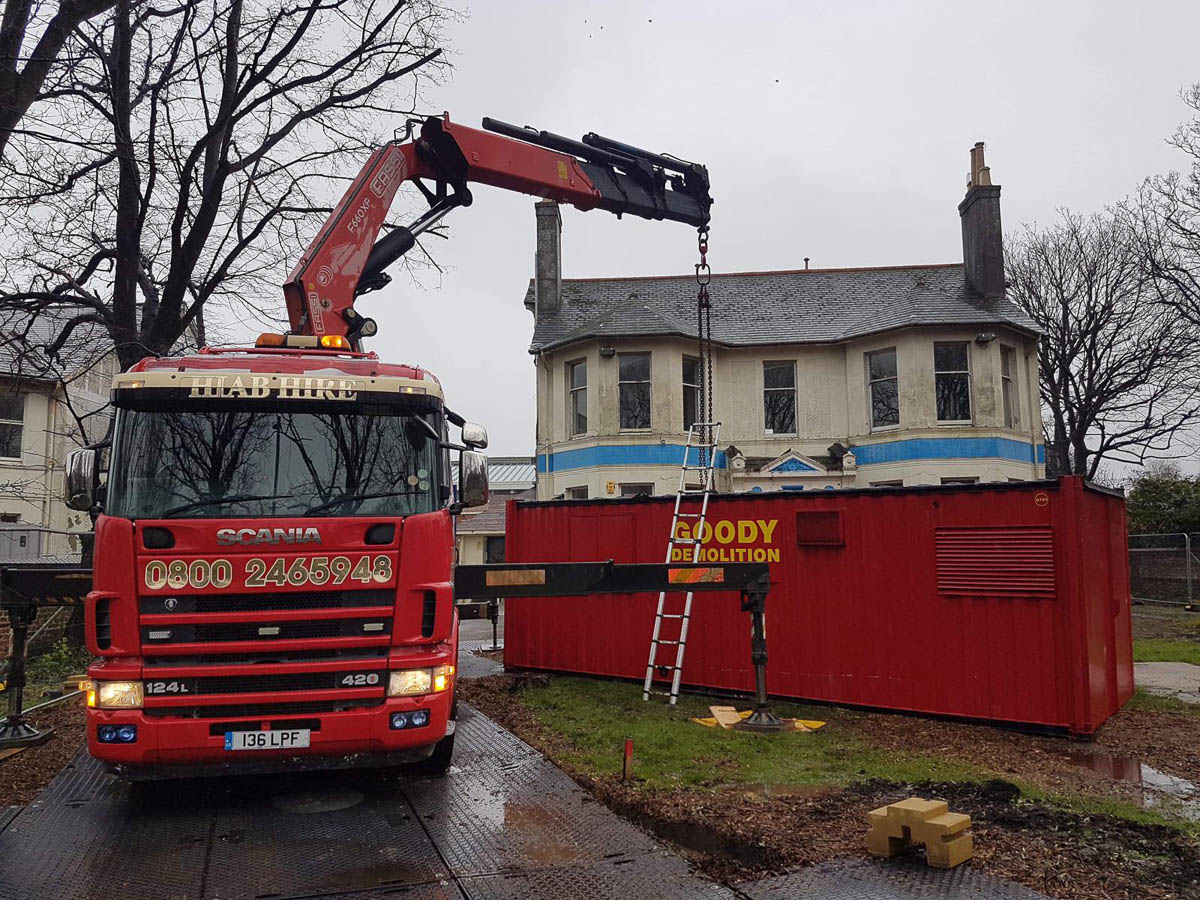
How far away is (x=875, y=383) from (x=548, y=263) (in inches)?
352

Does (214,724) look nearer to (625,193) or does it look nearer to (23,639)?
(23,639)

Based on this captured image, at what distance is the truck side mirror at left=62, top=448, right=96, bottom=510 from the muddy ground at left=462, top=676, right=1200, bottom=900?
4.15 meters

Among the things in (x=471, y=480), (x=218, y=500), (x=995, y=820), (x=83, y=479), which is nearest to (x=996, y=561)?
(x=995, y=820)

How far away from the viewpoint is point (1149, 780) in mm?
7031

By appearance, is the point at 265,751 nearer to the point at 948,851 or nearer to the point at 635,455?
the point at 948,851

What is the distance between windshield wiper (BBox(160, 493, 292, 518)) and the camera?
586 centimetres

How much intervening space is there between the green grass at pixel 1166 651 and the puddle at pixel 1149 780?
7.28 m

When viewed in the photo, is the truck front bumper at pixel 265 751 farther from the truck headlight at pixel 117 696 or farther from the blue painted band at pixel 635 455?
the blue painted band at pixel 635 455

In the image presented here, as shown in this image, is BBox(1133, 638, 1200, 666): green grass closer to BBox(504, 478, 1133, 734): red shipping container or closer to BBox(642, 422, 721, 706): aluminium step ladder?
BBox(504, 478, 1133, 734): red shipping container

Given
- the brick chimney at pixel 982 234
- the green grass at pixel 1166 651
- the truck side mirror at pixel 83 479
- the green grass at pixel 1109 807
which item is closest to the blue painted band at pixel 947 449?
the brick chimney at pixel 982 234

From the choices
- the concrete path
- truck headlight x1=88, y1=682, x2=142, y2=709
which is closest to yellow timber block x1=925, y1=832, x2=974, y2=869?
truck headlight x1=88, y1=682, x2=142, y2=709

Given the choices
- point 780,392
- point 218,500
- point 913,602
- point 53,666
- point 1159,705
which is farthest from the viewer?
point 780,392

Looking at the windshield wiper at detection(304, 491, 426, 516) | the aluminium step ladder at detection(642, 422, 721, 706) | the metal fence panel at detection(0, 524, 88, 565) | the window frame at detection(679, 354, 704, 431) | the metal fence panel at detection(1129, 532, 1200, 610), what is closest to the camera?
the windshield wiper at detection(304, 491, 426, 516)

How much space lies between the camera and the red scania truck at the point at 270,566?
5660mm
